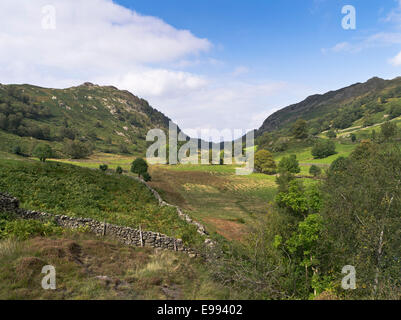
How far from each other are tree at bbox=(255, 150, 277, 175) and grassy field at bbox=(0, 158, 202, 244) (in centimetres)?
7447

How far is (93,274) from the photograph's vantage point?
7.83 metres

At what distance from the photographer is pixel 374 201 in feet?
47.4

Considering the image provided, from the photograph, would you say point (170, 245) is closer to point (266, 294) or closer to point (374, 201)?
point (266, 294)

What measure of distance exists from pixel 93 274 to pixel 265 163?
304 ft

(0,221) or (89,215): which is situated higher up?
(0,221)

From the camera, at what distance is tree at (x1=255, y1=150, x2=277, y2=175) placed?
93613mm

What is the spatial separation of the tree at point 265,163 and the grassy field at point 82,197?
74.5 meters

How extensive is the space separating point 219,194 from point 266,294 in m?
48.4

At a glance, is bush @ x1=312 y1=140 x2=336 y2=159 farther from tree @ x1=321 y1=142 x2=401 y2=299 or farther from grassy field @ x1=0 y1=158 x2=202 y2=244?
grassy field @ x1=0 y1=158 x2=202 y2=244

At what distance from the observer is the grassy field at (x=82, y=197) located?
17.1 meters
